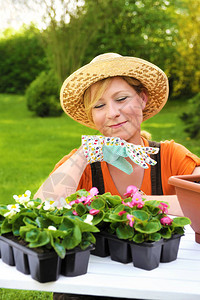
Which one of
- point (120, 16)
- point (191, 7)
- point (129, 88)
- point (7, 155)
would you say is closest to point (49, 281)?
point (129, 88)

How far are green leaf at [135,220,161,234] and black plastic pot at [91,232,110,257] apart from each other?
0.41ft

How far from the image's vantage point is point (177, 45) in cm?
1116

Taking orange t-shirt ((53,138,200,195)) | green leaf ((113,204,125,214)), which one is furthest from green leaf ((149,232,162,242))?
orange t-shirt ((53,138,200,195))

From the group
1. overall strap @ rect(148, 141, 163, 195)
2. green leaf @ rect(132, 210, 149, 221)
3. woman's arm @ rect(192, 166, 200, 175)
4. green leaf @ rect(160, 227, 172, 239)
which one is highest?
green leaf @ rect(132, 210, 149, 221)

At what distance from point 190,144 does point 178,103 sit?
4209mm

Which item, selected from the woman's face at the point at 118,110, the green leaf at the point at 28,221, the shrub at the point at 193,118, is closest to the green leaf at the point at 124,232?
the green leaf at the point at 28,221

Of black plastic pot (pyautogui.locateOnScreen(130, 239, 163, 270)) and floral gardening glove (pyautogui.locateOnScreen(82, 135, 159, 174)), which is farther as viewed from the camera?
floral gardening glove (pyautogui.locateOnScreen(82, 135, 159, 174))

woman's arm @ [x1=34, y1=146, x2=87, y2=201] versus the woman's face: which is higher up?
the woman's face

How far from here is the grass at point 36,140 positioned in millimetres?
5703

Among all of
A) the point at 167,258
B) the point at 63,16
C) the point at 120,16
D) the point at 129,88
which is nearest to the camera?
the point at 167,258

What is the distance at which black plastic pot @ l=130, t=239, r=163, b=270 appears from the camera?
1.17 m

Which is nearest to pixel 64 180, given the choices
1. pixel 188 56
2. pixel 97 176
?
pixel 97 176

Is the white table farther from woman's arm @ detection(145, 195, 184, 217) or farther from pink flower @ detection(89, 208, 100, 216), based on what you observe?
woman's arm @ detection(145, 195, 184, 217)

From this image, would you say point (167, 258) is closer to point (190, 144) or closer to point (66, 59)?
point (190, 144)
